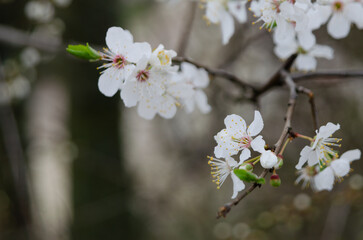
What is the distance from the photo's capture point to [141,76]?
954 mm

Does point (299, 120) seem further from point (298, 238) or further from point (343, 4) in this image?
point (343, 4)

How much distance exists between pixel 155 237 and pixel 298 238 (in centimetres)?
158

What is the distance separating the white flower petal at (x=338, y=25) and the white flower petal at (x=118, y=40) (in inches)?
27.8

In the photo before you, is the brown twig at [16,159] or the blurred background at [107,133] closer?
the brown twig at [16,159]

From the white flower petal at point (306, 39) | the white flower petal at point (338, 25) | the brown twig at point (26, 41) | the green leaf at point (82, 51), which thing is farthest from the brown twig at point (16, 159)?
the white flower petal at point (338, 25)

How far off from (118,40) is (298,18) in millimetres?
501

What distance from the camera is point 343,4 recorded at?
45.1 inches

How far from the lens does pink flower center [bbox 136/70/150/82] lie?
946mm

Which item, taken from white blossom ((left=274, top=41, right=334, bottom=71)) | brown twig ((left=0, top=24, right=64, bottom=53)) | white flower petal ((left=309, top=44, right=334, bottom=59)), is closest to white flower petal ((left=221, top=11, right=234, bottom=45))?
white blossom ((left=274, top=41, right=334, bottom=71))

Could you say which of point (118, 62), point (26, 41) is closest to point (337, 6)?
point (118, 62)

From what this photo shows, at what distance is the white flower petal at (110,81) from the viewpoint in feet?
3.20

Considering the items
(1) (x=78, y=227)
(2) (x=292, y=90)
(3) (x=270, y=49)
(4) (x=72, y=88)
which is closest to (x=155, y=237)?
(1) (x=78, y=227)

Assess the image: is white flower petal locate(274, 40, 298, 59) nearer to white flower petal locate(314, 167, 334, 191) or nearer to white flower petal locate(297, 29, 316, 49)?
white flower petal locate(297, 29, 316, 49)

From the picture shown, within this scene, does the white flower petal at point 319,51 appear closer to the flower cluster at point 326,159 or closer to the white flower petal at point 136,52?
the flower cluster at point 326,159
